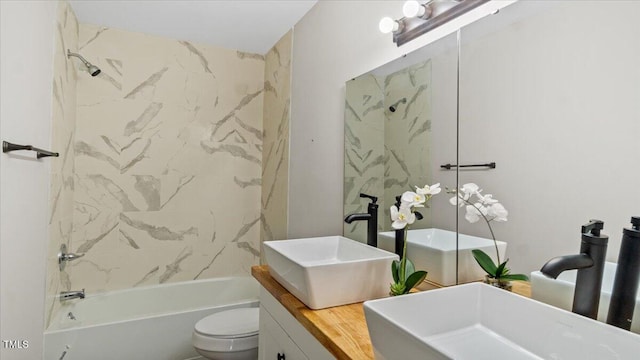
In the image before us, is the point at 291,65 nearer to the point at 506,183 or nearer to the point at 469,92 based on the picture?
the point at 469,92

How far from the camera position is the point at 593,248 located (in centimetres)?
78

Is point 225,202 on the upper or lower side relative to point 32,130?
lower

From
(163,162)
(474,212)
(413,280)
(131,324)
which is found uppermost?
(163,162)

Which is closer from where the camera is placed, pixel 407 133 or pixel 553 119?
pixel 553 119

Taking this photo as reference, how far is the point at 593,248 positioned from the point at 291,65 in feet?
7.41

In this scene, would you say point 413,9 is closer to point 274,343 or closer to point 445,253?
point 445,253

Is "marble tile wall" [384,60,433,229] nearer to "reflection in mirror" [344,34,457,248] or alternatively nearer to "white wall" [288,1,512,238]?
"reflection in mirror" [344,34,457,248]

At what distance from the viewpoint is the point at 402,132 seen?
1479mm

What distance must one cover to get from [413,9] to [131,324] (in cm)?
237

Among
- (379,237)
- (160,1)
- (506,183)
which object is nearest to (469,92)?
(506,183)

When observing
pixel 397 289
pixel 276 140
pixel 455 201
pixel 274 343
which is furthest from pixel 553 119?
pixel 276 140

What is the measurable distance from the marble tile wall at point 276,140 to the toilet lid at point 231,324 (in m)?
0.64

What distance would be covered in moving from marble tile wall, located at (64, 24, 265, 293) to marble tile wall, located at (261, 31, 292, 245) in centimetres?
14

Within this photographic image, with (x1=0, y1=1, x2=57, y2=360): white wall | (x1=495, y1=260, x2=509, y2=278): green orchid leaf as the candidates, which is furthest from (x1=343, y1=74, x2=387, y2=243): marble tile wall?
(x1=0, y1=1, x2=57, y2=360): white wall
